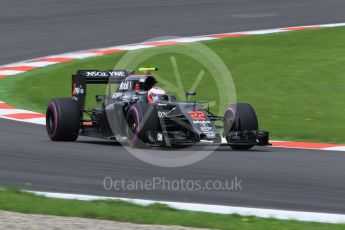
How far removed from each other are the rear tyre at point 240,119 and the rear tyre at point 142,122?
3.33 ft

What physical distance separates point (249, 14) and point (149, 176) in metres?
16.1

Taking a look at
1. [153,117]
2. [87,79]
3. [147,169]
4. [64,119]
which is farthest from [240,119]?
[87,79]

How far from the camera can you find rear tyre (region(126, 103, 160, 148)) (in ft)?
39.7

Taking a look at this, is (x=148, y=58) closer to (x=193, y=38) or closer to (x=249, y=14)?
(x=193, y=38)

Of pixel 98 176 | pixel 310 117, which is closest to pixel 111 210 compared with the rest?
pixel 98 176

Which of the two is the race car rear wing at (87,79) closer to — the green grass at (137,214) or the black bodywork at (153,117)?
the black bodywork at (153,117)

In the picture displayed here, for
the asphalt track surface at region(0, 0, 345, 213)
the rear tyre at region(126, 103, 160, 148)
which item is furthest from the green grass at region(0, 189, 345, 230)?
the rear tyre at region(126, 103, 160, 148)

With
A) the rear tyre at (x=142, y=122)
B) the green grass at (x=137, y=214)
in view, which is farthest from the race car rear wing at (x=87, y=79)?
the green grass at (x=137, y=214)

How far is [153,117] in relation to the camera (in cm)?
1216

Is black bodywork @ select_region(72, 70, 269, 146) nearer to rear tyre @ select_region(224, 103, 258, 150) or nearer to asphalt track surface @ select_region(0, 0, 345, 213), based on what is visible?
rear tyre @ select_region(224, 103, 258, 150)

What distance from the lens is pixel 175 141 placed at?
39.8 feet

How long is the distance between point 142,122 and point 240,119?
1.31 m

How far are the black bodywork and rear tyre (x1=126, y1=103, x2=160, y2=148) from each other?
0.6 inches

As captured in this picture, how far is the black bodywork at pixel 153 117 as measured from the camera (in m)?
12.1
